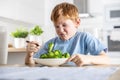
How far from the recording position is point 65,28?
1406 mm

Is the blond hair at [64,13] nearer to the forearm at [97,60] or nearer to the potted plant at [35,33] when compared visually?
the forearm at [97,60]

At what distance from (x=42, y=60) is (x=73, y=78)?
1.48ft

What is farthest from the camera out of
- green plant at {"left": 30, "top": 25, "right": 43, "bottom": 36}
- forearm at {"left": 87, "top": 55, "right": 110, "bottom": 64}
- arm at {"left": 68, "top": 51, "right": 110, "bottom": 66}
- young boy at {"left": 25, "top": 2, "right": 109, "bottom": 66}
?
green plant at {"left": 30, "top": 25, "right": 43, "bottom": 36}

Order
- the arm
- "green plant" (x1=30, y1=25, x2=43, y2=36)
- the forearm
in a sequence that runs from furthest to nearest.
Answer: "green plant" (x1=30, y1=25, x2=43, y2=36)
the forearm
the arm

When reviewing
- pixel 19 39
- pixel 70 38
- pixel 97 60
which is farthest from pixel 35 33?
pixel 97 60

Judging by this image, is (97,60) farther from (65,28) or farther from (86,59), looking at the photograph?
(65,28)

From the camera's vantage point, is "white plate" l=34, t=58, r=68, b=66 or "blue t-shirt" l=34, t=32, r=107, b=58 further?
"blue t-shirt" l=34, t=32, r=107, b=58

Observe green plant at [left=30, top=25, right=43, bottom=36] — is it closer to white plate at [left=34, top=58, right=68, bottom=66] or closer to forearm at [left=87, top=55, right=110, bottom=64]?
forearm at [left=87, top=55, right=110, bottom=64]

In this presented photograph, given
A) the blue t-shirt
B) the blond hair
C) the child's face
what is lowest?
the blue t-shirt

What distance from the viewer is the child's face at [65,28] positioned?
4.51ft

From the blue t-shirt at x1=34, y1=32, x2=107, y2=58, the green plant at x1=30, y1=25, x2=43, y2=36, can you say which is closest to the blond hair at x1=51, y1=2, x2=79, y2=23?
the blue t-shirt at x1=34, y1=32, x2=107, y2=58

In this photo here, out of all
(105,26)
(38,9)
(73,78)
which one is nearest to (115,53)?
(105,26)

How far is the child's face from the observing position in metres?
1.38

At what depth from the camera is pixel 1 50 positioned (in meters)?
1.09
